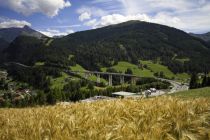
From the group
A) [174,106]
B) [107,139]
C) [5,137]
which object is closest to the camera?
[107,139]

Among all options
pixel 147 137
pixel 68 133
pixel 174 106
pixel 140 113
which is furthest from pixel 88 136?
pixel 174 106

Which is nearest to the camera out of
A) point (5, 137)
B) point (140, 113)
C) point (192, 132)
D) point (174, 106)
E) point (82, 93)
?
point (192, 132)

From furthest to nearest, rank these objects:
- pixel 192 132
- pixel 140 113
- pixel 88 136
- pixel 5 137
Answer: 1. pixel 140 113
2. pixel 5 137
3. pixel 192 132
4. pixel 88 136

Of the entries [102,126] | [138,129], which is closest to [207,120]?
[138,129]

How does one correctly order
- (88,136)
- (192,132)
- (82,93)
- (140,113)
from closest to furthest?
(88,136) < (192,132) < (140,113) < (82,93)

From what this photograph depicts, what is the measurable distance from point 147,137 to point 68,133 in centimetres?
151

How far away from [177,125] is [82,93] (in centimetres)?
18316

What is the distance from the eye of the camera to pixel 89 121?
267 inches

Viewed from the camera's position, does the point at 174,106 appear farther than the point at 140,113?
Yes

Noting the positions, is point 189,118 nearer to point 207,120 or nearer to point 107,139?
point 207,120

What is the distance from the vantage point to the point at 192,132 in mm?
5816

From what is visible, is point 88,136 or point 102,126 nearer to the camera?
point 88,136

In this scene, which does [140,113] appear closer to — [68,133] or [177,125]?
[177,125]

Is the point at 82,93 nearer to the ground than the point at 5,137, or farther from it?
nearer to the ground
